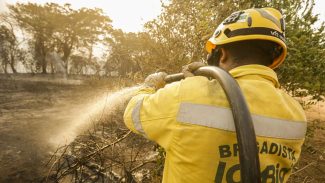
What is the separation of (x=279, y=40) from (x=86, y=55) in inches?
1526

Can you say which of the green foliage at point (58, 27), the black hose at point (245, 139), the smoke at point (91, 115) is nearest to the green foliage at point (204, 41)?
the smoke at point (91, 115)

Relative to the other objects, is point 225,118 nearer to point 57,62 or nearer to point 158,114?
point 158,114

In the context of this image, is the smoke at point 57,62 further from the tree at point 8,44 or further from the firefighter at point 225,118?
the firefighter at point 225,118

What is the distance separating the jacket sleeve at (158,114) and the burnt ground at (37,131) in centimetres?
373

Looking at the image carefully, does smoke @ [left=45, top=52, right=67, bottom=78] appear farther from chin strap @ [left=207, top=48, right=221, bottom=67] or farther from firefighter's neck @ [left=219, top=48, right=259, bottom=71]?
firefighter's neck @ [left=219, top=48, right=259, bottom=71]

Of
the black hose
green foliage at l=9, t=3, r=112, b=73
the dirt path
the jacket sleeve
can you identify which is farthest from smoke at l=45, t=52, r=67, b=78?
the black hose

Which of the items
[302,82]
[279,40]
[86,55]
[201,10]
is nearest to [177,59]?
[201,10]

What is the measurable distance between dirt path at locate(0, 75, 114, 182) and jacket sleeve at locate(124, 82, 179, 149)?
5.93m

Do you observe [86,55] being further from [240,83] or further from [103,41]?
[240,83]

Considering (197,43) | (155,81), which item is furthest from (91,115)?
(155,81)

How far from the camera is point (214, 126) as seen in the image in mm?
1377

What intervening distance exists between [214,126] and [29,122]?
38.6 ft

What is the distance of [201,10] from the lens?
5.10 meters

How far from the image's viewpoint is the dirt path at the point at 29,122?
23.6 feet
